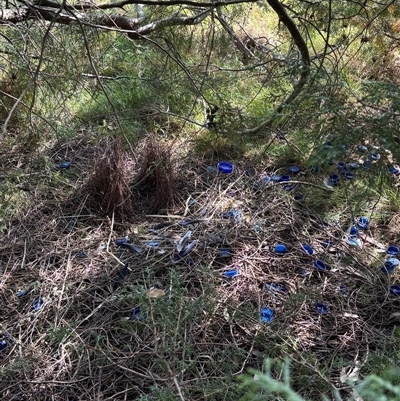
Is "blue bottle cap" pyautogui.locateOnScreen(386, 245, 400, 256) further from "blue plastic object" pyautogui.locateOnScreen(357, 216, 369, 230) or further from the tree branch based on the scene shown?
the tree branch

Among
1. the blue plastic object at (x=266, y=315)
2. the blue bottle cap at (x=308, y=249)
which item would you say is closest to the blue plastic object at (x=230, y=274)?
the blue plastic object at (x=266, y=315)

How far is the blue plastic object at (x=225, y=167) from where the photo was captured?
110 inches

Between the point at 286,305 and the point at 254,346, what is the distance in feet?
0.81

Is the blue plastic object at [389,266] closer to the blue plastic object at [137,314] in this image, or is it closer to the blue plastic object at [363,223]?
the blue plastic object at [363,223]

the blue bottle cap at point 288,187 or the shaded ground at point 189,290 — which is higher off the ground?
the blue bottle cap at point 288,187

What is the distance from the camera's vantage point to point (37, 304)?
2.01 m

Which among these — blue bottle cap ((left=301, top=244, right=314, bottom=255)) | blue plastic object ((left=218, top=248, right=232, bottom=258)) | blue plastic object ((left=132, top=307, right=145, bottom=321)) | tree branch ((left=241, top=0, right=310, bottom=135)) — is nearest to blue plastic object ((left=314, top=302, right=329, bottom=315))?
blue bottle cap ((left=301, top=244, right=314, bottom=255))

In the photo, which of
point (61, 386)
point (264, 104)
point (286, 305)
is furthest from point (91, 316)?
point (264, 104)

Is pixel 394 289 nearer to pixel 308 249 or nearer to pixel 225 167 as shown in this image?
pixel 308 249

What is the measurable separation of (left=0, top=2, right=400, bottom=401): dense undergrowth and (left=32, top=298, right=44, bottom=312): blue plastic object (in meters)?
0.02

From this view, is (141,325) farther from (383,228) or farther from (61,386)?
(383,228)

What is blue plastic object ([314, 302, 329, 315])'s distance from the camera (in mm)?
1981

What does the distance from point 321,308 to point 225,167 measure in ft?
3.58

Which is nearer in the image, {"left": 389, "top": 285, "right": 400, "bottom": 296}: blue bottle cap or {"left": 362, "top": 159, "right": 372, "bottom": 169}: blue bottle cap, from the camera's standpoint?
{"left": 362, "top": 159, "right": 372, "bottom": 169}: blue bottle cap
